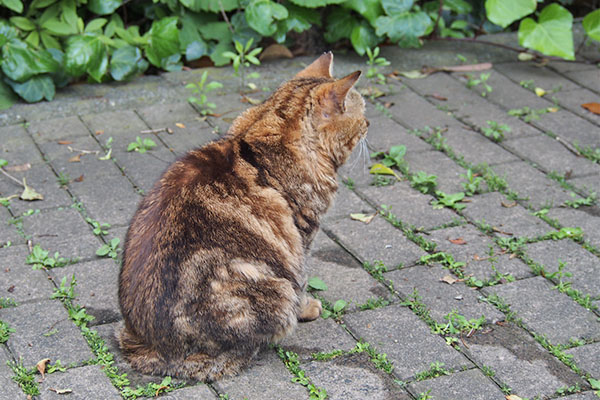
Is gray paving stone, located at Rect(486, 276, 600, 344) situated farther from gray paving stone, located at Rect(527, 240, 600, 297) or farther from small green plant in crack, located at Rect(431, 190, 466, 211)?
small green plant in crack, located at Rect(431, 190, 466, 211)

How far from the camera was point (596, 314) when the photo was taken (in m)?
3.56

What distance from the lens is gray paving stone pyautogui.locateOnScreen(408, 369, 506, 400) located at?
9.95 feet

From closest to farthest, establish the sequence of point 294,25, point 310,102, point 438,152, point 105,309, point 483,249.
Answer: point 310,102
point 105,309
point 483,249
point 438,152
point 294,25

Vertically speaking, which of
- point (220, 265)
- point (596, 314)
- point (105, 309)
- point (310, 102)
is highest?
point (310, 102)

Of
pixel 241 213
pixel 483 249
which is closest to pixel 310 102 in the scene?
pixel 241 213

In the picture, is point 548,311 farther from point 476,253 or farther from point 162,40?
point 162,40

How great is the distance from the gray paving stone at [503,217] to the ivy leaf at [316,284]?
1.10 m

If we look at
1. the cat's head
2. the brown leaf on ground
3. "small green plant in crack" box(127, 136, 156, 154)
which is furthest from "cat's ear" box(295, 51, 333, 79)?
the brown leaf on ground

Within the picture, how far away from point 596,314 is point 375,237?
3.91 feet

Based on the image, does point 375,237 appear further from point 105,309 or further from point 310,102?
point 105,309

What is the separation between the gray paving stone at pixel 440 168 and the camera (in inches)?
184

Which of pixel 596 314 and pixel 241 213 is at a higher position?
pixel 241 213

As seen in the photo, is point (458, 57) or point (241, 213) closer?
point (241, 213)

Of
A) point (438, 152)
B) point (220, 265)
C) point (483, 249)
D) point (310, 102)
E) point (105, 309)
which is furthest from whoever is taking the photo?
point (438, 152)
